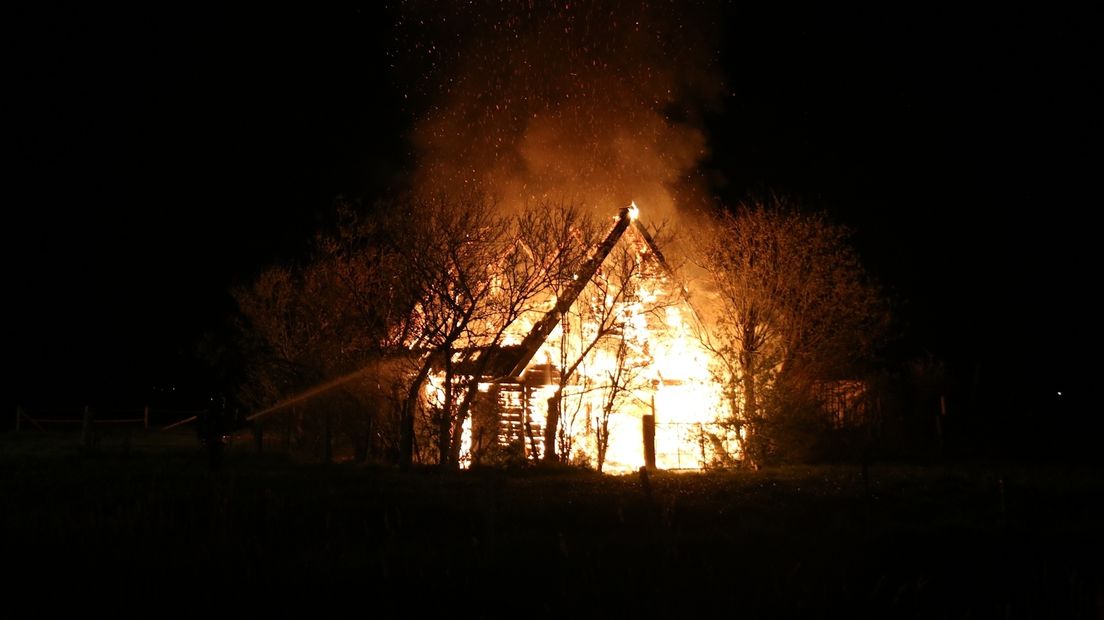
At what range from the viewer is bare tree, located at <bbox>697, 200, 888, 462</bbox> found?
61.5 feet

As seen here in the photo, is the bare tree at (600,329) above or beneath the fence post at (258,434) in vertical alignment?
above

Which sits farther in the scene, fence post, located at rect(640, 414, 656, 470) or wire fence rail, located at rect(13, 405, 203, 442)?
wire fence rail, located at rect(13, 405, 203, 442)

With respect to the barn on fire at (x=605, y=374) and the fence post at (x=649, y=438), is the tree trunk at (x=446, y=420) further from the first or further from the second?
the fence post at (x=649, y=438)

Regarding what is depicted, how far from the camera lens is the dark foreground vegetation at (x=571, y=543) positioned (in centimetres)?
629

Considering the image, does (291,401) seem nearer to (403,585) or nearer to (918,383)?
(403,585)

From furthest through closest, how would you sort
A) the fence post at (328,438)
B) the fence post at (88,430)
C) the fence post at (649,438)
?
1. the fence post at (88,430)
2. the fence post at (328,438)
3. the fence post at (649,438)

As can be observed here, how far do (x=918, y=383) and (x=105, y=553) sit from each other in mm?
22885

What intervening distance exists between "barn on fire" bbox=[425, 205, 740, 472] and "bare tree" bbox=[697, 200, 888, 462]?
2.98 feet

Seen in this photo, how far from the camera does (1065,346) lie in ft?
135

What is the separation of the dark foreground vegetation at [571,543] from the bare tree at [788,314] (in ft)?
15.2

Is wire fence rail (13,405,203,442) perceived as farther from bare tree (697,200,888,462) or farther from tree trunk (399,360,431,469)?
bare tree (697,200,888,462)

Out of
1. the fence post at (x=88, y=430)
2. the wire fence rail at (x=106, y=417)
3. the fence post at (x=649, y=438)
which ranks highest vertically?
the wire fence rail at (x=106, y=417)

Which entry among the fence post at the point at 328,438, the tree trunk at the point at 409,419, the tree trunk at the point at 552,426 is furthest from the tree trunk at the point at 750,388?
the fence post at the point at 328,438

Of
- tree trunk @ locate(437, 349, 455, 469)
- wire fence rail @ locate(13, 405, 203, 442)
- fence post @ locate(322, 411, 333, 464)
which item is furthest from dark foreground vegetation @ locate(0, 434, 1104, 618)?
→ wire fence rail @ locate(13, 405, 203, 442)
